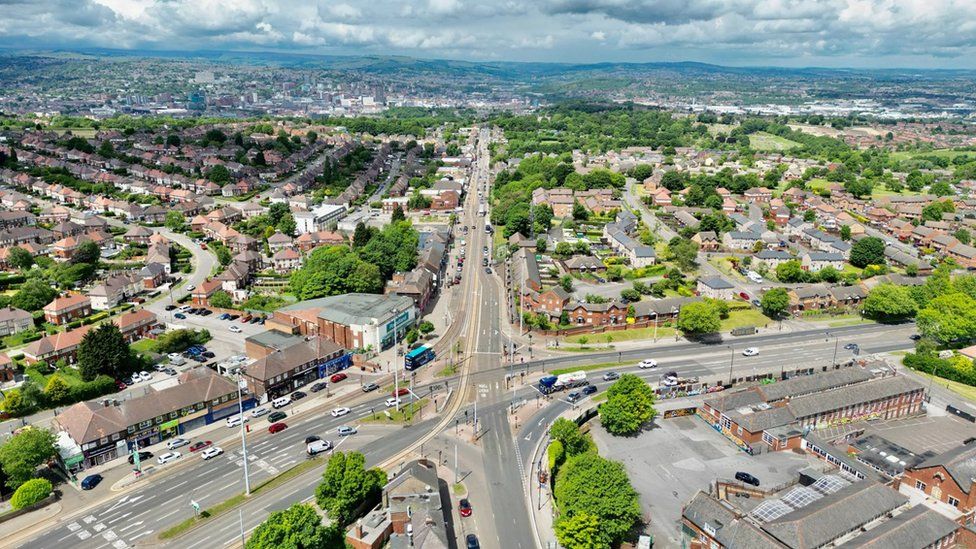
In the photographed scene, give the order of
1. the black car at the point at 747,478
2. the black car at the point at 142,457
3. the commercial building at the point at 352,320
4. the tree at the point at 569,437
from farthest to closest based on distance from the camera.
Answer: the commercial building at the point at 352,320
the tree at the point at 569,437
the black car at the point at 142,457
the black car at the point at 747,478

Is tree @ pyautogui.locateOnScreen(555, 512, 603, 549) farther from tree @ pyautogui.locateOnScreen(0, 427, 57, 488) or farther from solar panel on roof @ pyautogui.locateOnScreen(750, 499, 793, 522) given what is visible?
tree @ pyautogui.locateOnScreen(0, 427, 57, 488)

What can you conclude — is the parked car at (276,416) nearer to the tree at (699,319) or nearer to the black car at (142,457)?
the black car at (142,457)

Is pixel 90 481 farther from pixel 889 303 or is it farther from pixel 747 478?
pixel 889 303

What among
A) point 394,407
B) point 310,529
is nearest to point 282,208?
point 394,407

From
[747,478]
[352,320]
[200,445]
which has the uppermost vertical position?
[352,320]

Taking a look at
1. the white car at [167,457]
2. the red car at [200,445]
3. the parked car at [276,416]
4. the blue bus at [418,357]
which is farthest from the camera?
the blue bus at [418,357]

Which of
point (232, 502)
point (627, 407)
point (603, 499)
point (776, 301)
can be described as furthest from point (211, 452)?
point (776, 301)

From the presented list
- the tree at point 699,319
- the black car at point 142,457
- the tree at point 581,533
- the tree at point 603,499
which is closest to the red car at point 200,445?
the black car at point 142,457
